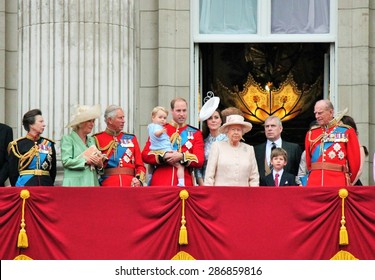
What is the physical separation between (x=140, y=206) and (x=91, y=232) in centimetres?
70

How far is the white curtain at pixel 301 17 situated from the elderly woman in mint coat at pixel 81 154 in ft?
14.2

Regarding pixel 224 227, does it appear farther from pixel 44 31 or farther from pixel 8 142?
pixel 44 31

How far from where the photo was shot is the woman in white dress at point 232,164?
21.6 meters

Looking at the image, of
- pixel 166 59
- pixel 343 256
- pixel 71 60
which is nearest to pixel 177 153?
pixel 343 256

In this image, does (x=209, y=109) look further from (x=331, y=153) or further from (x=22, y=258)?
(x=22, y=258)

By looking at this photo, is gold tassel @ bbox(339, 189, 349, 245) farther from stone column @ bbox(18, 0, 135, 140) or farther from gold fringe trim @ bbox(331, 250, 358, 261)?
stone column @ bbox(18, 0, 135, 140)

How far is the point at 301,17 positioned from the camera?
2527 cm

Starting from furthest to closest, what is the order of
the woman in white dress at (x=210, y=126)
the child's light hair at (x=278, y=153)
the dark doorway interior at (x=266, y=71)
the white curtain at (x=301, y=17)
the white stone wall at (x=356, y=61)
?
1. the dark doorway interior at (x=266, y=71)
2. the white curtain at (x=301, y=17)
3. the white stone wall at (x=356, y=61)
4. the woman in white dress at (x=210, y=126)
5. the child's light hair at (x=278, y=153)

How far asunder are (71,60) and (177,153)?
315 cm

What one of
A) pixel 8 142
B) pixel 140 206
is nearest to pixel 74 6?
pixel 8 142

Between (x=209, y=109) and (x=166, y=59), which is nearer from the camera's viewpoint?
(x=209, y=109)

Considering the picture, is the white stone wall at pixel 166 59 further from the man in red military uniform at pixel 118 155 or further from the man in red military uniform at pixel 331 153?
the man in red military uniform at pixel 331 153

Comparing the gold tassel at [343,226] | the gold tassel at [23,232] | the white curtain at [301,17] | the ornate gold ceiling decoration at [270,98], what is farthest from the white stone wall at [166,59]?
the gold tassel at [343,226]

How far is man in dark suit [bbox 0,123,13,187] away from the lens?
22.4 meters
